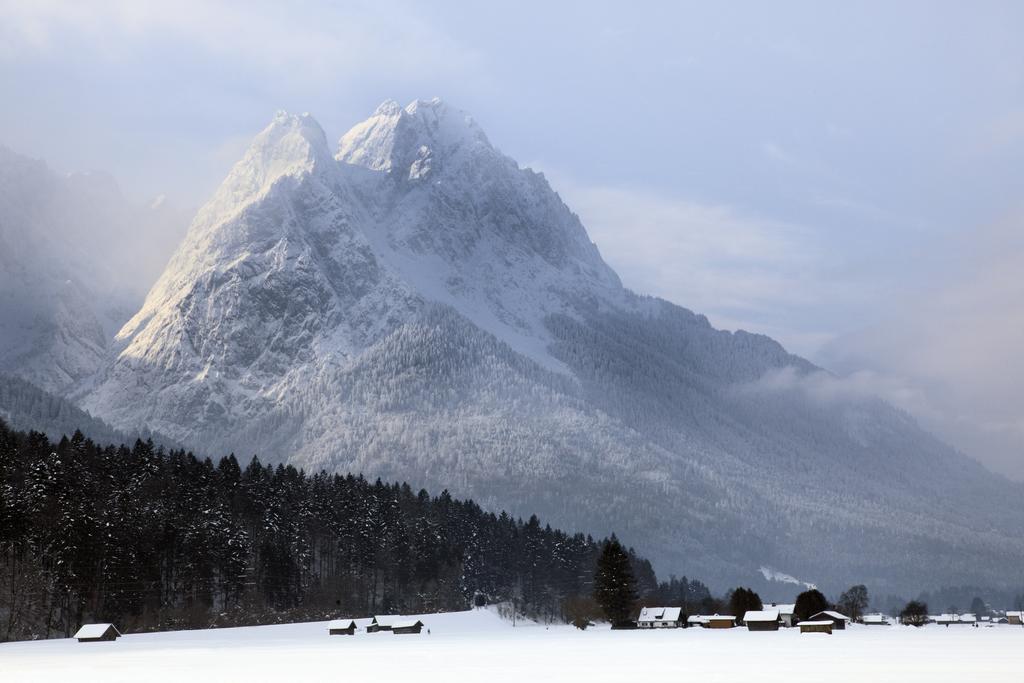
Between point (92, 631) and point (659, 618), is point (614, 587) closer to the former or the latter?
point (659, 618)

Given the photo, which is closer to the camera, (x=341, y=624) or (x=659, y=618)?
(x=341, y=624)

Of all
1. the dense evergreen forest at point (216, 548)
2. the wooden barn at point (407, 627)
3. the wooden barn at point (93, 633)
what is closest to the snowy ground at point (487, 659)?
the wooden barn at point (93, 633)

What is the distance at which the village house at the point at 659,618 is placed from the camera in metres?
156

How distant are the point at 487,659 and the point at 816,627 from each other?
76.9m

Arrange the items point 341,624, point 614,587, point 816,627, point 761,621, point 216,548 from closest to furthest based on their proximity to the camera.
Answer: point 341,624, point 216,548, point 816,627, point 761,621, point 614,587

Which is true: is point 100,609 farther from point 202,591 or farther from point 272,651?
point 272,651

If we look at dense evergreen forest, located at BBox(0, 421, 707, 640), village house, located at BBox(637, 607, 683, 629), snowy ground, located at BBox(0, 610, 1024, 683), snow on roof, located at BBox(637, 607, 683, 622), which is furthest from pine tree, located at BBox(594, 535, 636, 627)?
snowy ground, located at BBox(0, 610, 1024, 683)

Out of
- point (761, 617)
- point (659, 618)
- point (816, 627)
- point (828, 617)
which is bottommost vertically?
point (816, 627)

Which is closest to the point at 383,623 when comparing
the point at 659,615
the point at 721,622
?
the point at 659,615

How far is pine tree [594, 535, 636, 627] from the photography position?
495 ft

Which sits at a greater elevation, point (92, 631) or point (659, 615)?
point (659, 615)

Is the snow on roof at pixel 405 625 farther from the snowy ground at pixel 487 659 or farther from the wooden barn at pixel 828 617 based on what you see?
the wooden barn at pixel 828 617

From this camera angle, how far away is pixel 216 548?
417 feet

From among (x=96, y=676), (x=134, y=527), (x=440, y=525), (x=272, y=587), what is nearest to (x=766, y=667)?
(x=96, y=676)
